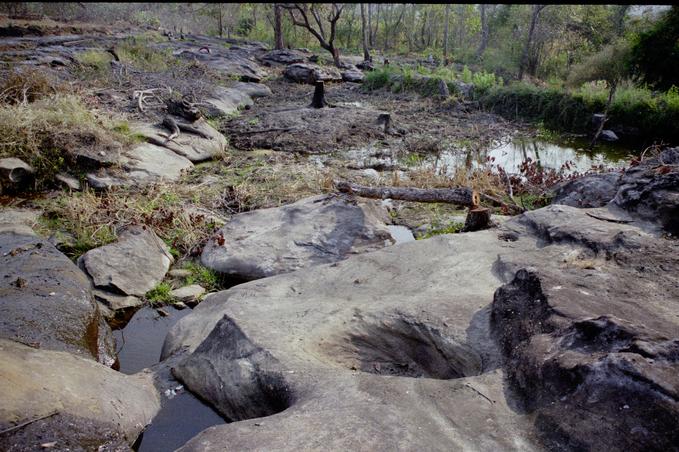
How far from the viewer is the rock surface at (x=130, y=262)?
4.87 m

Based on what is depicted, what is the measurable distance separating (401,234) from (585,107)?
8.82 meters

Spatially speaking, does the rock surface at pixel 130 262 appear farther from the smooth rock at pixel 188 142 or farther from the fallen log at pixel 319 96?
the fallen log at pixel 319 96

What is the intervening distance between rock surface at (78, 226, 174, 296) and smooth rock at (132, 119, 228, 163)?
2.95 metres

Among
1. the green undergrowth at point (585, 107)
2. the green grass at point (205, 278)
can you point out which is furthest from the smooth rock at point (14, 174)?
the green undergrowth at point (585, 107)

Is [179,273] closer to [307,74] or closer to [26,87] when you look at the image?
[26,87]

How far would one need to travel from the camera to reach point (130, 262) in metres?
5.19

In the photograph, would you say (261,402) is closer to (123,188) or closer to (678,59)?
(123,188)

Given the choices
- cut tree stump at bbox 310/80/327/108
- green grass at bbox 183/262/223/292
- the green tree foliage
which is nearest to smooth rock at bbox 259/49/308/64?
cut tree stump at bbox 310/80/327/108

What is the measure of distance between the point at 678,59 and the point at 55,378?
15272 mm

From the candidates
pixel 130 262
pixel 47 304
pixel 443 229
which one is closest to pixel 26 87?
pixel 130 262

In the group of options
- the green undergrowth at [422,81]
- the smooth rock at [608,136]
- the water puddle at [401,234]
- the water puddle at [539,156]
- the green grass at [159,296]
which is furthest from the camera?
the green undergrowth at [422,81]

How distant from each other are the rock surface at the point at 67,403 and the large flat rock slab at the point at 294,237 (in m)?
2.17

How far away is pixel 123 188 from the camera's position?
721cm

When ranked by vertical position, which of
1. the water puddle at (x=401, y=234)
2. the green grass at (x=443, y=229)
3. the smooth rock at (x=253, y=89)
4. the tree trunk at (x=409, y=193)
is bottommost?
the water puddle at (x=401, y=234)
